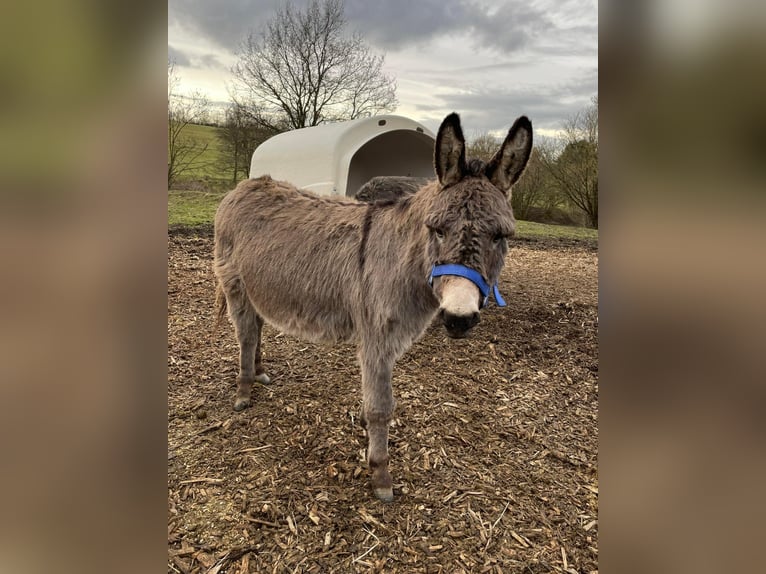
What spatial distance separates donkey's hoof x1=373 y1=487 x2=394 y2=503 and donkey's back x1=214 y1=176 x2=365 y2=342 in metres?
1.06

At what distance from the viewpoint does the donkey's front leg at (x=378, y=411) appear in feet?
8.54

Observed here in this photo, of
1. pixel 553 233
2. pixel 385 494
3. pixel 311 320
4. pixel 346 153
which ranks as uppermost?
pixel 346 153

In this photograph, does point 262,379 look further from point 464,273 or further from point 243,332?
point 464,273

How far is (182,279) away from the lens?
6.47 m

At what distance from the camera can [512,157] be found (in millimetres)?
2074
